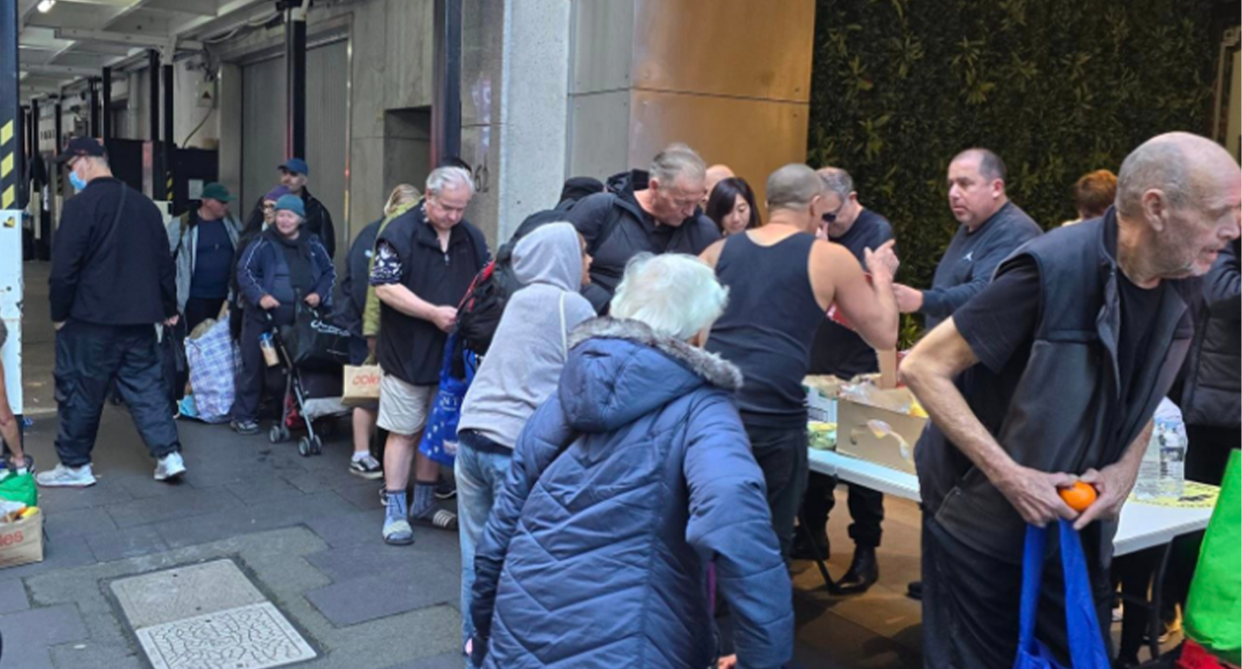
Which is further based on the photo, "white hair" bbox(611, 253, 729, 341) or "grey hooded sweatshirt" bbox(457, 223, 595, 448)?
"grey hooded sweatshirt" bbox(457, 223, 595, 448)

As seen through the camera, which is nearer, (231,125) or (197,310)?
(197,310)

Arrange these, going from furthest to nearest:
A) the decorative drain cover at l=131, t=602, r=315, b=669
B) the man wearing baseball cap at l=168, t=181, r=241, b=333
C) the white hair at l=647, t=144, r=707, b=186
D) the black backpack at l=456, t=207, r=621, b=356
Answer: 1. the man wearing baseball cap at l=168, t=181, r=241, b=333
2. the white hair at l=647, t=144, r=707, b=186
3. the black backpack at l=456, t=207, r=621, b=356
4. the decorative drain cover at l=131, t=602, r=315, b=669

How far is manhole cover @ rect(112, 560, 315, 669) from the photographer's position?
4.33 meters

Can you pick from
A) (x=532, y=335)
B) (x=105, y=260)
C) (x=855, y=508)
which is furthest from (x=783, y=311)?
(x=105, y=260)

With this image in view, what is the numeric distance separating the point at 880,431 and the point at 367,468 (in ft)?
12.8

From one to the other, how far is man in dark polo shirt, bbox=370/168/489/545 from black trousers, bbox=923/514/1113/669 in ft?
10.7

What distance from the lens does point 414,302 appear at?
18.2 ft

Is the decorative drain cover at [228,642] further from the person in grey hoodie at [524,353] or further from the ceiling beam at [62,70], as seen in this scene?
the ceiling beam at [62,70]

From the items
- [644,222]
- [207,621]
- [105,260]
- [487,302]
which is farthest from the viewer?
[105,260]

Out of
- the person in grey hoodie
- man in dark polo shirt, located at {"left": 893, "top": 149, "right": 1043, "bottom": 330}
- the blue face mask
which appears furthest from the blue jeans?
the blue face mask

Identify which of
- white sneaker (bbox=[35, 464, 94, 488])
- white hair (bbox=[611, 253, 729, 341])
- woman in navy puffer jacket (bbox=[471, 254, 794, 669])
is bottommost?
white sneaker (bbox=[35, 464, 94, 488])

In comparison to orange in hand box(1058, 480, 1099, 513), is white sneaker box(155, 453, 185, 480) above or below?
below

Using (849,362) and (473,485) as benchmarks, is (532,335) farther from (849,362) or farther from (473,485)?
(849,362)

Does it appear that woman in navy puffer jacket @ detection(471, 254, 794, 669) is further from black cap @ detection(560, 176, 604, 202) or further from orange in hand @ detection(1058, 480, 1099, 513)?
black cap @ detection(560, 176, 604, 202)
